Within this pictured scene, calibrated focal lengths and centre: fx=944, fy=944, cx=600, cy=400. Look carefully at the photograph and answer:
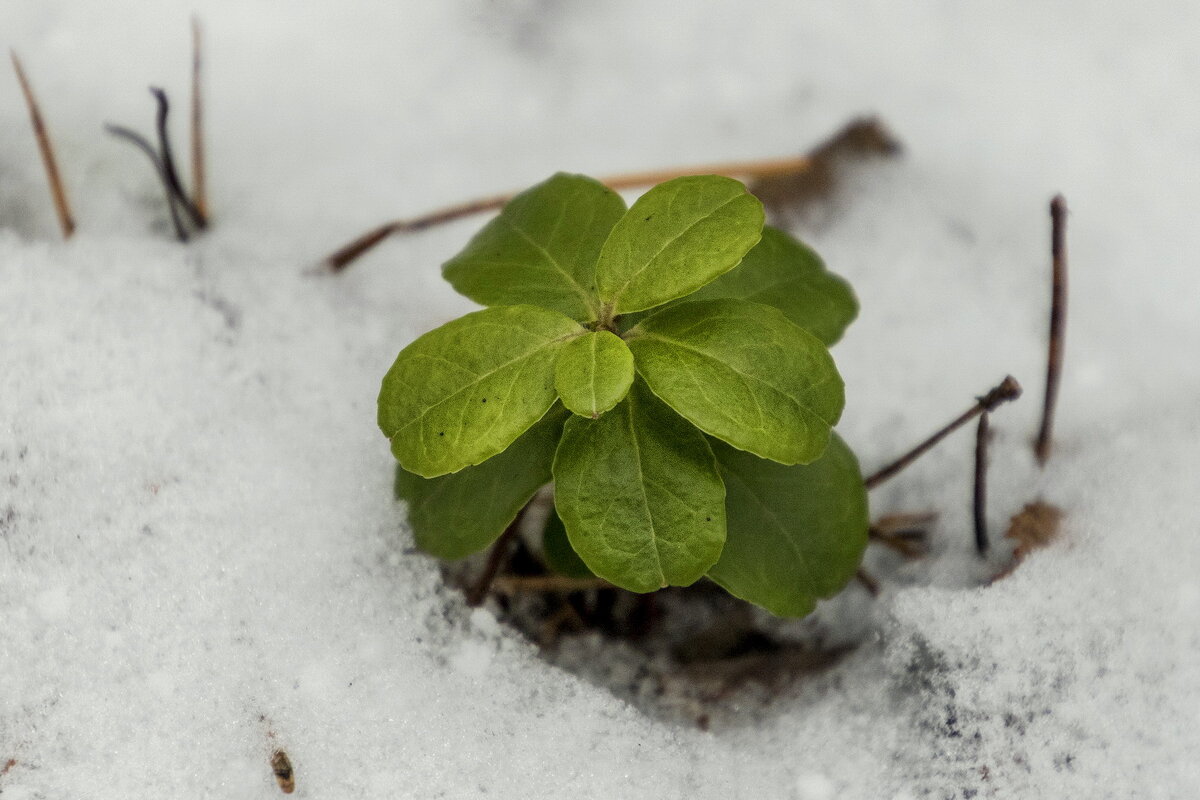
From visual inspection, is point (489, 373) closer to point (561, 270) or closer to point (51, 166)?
point (561, 270)

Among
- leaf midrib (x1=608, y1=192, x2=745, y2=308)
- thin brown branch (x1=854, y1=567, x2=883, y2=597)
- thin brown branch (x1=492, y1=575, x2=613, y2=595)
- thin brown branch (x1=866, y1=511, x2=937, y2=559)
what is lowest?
thin brown branch (x1=492, y1=575, x2=613, y2=595)

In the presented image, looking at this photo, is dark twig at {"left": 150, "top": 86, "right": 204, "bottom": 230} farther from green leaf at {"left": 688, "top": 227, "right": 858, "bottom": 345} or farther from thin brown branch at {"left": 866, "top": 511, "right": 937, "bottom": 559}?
thin brown branch at {"left": 866, "top": 511, "right": 937, "bottom": 559}

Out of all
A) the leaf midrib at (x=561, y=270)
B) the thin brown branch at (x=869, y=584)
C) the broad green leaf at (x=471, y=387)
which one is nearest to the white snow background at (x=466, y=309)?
the thin brown branch at (x=869, y=584)

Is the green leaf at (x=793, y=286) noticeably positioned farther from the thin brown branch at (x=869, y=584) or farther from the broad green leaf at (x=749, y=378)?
the thin brown branch at (x=869, y=584)

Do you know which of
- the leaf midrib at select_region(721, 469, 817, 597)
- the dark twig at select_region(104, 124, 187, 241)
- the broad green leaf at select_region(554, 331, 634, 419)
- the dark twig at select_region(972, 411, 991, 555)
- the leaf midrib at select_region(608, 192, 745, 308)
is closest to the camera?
the broad green leaf at select_region(554, 331, 634, 419)

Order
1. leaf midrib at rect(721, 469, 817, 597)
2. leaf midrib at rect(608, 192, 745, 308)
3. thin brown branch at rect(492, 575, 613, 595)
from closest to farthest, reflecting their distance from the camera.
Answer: leaf midrib at rect(608, 192, 745, 308) → leaf midrib at rect(721, 469, 817, 597) → thin brown branch at rect(492, 575, 613, 595)

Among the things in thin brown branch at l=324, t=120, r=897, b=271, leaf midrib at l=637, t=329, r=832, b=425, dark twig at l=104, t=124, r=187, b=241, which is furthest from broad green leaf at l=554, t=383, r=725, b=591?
dark twig at l=104, t=124, r=187, b=241

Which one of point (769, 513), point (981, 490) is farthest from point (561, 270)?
point (981, 490)

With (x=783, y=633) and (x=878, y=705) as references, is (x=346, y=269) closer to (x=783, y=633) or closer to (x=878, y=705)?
(x=783, y=633)
